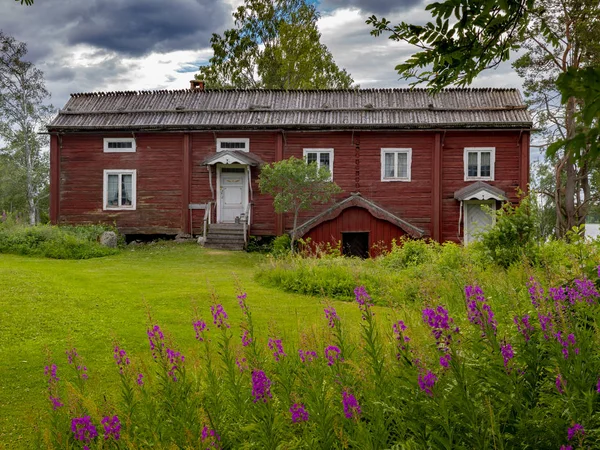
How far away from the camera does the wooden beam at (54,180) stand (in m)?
23.3

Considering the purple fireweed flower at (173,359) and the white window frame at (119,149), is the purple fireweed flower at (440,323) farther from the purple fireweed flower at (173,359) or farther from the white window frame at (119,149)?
the white window frame at (119,149)

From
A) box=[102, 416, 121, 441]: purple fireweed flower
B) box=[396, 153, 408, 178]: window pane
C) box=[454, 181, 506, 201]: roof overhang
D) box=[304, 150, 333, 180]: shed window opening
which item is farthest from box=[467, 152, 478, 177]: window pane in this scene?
box=[102, 416, 121, 441]: purple fireweed flower

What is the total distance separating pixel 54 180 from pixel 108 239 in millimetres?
4628

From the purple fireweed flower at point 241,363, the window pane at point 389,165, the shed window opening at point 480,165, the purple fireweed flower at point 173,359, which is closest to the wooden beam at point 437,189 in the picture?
the shed window opening at point 480,165

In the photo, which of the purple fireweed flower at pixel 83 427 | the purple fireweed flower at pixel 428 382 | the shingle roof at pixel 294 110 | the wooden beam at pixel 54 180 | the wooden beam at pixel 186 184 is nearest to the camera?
the purple fireweed flower at pixel 428 382

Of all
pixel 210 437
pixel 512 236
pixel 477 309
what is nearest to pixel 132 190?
pixel 512 236

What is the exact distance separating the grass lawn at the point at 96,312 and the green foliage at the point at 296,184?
3.54 meters

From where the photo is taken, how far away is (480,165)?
72.8 feet

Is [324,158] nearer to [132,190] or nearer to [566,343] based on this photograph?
[132,190]

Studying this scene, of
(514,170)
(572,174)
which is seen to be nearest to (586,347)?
(514,170)

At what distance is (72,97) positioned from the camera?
2556 centimetres

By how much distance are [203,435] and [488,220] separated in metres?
20.9

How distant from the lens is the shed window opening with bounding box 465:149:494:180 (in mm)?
22156

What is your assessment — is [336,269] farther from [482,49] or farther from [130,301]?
[482,49]
